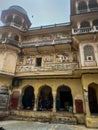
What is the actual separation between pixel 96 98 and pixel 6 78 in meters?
10.7

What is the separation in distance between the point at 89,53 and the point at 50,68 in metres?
4.81

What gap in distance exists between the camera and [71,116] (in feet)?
37.8

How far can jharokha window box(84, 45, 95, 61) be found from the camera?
40.1ft

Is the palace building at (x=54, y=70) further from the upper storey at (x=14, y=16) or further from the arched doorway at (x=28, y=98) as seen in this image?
the upper storey at (x=14, y=16)

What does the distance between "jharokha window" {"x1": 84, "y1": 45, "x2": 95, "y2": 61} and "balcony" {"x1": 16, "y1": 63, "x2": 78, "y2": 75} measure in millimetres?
1778

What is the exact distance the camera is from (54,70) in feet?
45.8

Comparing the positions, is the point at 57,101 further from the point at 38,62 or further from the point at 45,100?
the point at 38,62

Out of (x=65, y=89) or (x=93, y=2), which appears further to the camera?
(x=93, y=2)

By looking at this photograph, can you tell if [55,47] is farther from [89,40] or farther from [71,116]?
[71,116]

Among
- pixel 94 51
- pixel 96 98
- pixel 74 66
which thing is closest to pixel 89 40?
pixel 94 51

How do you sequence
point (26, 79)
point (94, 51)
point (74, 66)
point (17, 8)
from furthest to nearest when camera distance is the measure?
1. point (17, 8)
2. point (26, 79)
3. point (74, 66)
4. point (94, 51)

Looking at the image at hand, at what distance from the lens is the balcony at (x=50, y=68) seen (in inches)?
540

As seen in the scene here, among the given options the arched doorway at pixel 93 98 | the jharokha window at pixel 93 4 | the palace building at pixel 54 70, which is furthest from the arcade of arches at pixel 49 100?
the jharokha window at pixel 93 4

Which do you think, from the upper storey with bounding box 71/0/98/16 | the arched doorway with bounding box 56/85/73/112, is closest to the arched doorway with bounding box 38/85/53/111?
the arched doorway with bounding box 56/85/73/112
